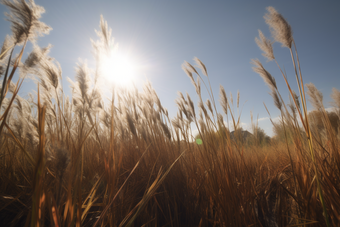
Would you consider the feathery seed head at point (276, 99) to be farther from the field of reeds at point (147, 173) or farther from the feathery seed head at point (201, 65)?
the feathery seed head at point (201, 65)

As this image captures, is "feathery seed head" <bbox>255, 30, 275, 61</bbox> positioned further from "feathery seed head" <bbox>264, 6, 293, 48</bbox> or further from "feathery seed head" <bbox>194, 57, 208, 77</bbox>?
"feathery seed head" <bbox>194, 57, 208, 77</bbox>

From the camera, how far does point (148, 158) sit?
74.7 inches

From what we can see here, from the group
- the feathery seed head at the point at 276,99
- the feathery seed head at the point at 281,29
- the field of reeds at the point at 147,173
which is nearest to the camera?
the field of reeds at the point at 147,173

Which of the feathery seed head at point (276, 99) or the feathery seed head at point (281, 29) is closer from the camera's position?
the feathery seed head at point (281, 29)

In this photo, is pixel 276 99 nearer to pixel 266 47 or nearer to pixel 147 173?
pixel 266 47

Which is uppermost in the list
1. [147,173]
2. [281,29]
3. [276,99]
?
[281,29]

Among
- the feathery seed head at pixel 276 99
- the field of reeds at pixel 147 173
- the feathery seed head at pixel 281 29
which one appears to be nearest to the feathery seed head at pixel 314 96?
the field of reeds at pixel 147 173

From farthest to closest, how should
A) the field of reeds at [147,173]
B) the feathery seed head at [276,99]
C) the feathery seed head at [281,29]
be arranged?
the feathery seed head at [276,99]
the feathery seed head at [281,29]
the field of reeds at [147,173]

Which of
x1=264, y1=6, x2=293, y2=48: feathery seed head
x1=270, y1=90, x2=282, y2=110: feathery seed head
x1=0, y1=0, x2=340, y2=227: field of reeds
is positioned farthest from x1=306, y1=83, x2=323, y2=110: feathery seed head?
x1=264, y1=6, x2=293, y2=48: feathery seed head

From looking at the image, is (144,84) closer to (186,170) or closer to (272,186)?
(186,170)

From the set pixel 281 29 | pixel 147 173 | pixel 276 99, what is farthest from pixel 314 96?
pixel 147 173

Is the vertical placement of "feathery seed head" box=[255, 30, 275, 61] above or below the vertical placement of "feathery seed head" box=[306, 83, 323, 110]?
above

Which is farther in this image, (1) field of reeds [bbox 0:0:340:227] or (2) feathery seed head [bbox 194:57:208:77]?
(2) feathery seed head [bbox 194:57:208:77]

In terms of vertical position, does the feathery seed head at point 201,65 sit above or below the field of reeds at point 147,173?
above
